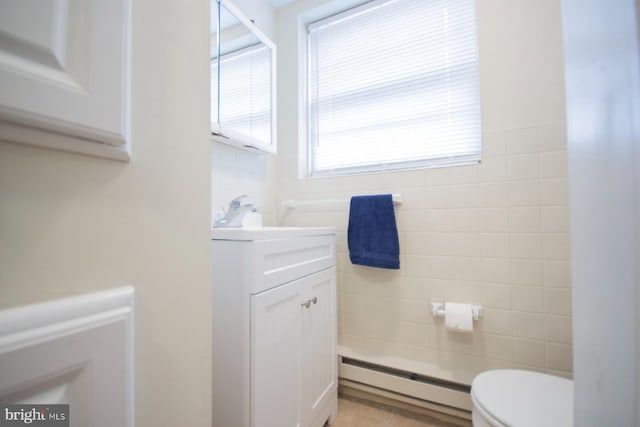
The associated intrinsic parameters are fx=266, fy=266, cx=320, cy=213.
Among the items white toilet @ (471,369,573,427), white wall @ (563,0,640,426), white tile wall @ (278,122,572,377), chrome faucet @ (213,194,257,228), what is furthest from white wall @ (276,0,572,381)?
white wall @ (563,0,640,426)

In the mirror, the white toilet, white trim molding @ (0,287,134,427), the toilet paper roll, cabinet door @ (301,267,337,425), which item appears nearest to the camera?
white trim molding @ (0,287,134,427)

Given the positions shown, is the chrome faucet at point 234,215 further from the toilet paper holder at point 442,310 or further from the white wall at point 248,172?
the toilet paper holder at point 442,310

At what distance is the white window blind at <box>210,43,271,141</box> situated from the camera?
1.36 metres

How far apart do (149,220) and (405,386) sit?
1.49 m

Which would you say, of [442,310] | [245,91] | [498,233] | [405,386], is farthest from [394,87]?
[405,386]

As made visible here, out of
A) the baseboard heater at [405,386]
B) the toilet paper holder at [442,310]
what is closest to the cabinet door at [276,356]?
the baseboard heater at [405,386]

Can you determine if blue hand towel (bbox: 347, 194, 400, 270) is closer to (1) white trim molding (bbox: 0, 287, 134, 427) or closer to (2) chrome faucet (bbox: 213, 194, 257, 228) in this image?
(2) chrome faucet (bbox: 213, 194, 257, 228)

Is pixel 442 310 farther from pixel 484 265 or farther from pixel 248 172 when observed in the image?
pixel 248 172

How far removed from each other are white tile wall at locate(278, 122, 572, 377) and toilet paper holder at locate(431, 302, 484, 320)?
0.04 m

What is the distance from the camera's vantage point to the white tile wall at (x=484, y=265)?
1.16 metres

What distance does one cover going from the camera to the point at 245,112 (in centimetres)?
149

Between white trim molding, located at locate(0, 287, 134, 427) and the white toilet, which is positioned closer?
white trim molding, located at locate(0, 287, 134, 427)

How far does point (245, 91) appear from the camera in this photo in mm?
1498

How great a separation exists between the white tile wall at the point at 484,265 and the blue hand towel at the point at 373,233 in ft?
0.27
